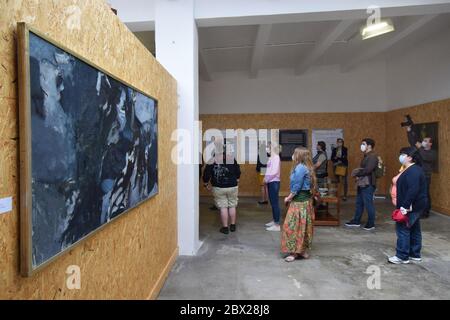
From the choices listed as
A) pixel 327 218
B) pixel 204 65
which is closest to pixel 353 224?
pixel 327 218

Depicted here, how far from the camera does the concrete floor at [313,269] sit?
320cm

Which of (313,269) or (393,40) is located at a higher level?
(393,40)

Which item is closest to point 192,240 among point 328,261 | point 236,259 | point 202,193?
point 236,259

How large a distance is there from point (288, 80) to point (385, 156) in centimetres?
363

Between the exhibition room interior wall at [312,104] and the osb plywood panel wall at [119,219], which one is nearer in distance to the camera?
the osb plywood panel wall at [119,219]

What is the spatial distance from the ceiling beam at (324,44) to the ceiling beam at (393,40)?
109 centimetres

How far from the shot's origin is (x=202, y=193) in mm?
9516

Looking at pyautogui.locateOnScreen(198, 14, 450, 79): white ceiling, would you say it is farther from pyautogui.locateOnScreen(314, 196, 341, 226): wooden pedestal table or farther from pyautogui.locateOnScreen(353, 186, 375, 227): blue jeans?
pyautogui.locateOnScreen(314, 196, 341, 226): wooden pedestal table

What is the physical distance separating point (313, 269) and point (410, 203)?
4.49ft

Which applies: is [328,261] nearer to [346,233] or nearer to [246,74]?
[346,233]

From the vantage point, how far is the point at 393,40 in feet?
21.6

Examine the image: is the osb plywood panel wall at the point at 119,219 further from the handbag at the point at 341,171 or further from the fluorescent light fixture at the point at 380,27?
the handbag at the point at 341,171

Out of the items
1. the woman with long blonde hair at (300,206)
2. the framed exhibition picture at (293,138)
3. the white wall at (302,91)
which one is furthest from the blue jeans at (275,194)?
the white wall at (302,91)

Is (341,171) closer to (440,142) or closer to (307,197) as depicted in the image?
(440,142)
